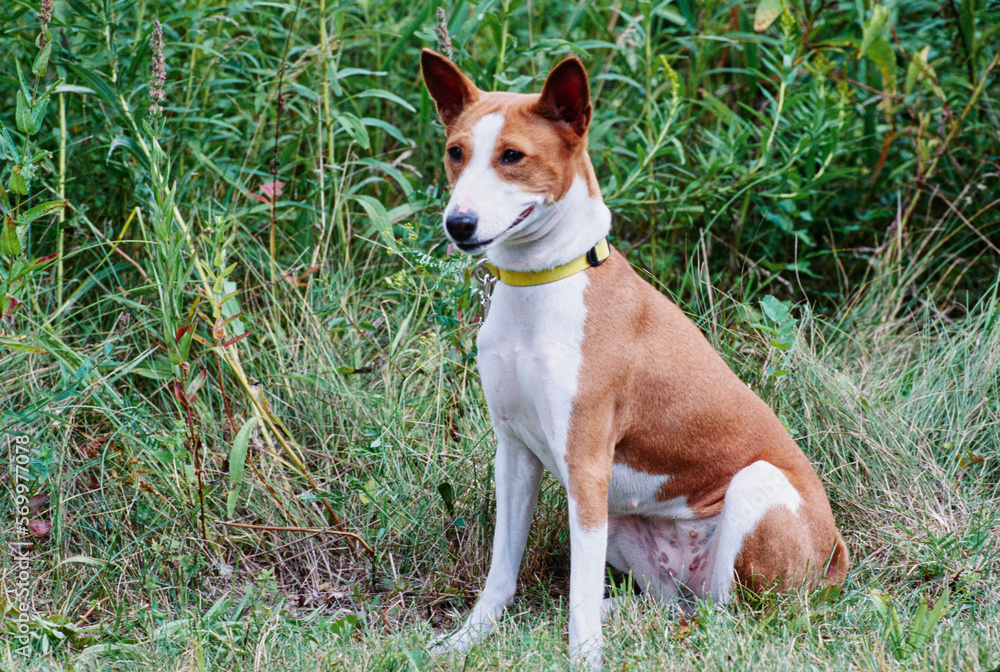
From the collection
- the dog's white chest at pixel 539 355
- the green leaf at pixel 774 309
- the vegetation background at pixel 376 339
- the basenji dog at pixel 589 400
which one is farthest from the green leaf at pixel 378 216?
the green leaf at pixel 774 309

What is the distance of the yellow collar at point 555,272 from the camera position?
2682mm

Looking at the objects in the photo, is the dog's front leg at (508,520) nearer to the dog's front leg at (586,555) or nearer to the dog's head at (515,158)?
the dog's front leg at (586,555)

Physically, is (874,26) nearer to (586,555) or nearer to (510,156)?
(510,156)

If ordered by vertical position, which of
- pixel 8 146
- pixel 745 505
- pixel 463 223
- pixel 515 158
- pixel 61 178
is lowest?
pixel 745 505

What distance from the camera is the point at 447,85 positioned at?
9.02ft

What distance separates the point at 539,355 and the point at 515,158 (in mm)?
549

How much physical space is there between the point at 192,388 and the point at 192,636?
0.74 m

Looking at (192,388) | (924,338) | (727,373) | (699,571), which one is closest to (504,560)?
(699,571)

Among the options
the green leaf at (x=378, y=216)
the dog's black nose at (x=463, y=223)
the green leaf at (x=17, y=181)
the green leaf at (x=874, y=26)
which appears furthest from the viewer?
the green leaf at (x=874, y=26)

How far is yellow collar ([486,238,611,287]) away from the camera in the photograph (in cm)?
268

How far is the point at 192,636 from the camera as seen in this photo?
9.05 ft

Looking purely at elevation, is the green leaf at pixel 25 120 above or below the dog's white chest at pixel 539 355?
above

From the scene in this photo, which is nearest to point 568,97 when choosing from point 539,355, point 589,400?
point 539,355

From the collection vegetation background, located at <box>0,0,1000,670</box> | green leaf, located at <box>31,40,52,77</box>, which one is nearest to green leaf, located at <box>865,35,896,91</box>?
vegetation background, located at <box>0,0,1000,670</box>
